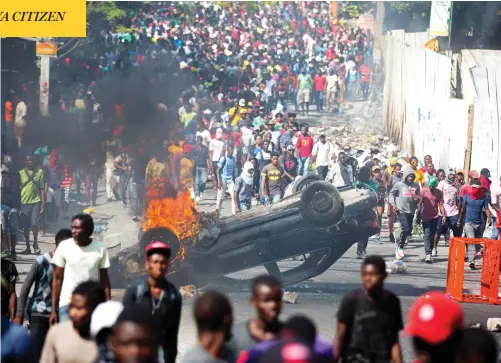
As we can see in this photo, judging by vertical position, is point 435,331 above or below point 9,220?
above

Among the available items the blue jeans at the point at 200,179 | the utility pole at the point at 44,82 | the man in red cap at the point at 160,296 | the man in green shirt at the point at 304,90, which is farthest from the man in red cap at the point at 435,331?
the man in green shirt at the point at 304,90

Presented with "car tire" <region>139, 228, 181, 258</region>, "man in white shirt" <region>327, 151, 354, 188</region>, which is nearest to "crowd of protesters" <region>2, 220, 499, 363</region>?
"car tire" <region>139, 228, 181, 258</region>

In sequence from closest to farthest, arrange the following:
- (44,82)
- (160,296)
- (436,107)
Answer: (160,296), (44,82), (436,107)

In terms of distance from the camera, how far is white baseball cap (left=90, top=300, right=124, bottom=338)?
548cm

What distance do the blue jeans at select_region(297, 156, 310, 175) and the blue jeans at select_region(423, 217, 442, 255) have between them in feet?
20.4

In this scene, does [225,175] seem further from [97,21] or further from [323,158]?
[97,21]

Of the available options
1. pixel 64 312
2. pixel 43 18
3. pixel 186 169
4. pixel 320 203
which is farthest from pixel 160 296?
pixel 186 169

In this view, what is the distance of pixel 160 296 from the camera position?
19.7 ft

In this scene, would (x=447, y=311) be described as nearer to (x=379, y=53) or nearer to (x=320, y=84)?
(x=320, y=84)

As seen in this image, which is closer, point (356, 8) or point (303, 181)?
point (303, 181)

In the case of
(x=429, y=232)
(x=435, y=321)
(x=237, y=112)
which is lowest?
(x=429, y=232)

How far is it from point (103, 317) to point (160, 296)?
552 millimetres

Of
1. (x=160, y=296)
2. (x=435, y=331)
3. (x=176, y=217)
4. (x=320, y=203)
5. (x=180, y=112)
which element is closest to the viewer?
(x=435, y=331)

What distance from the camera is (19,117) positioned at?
21.1m
